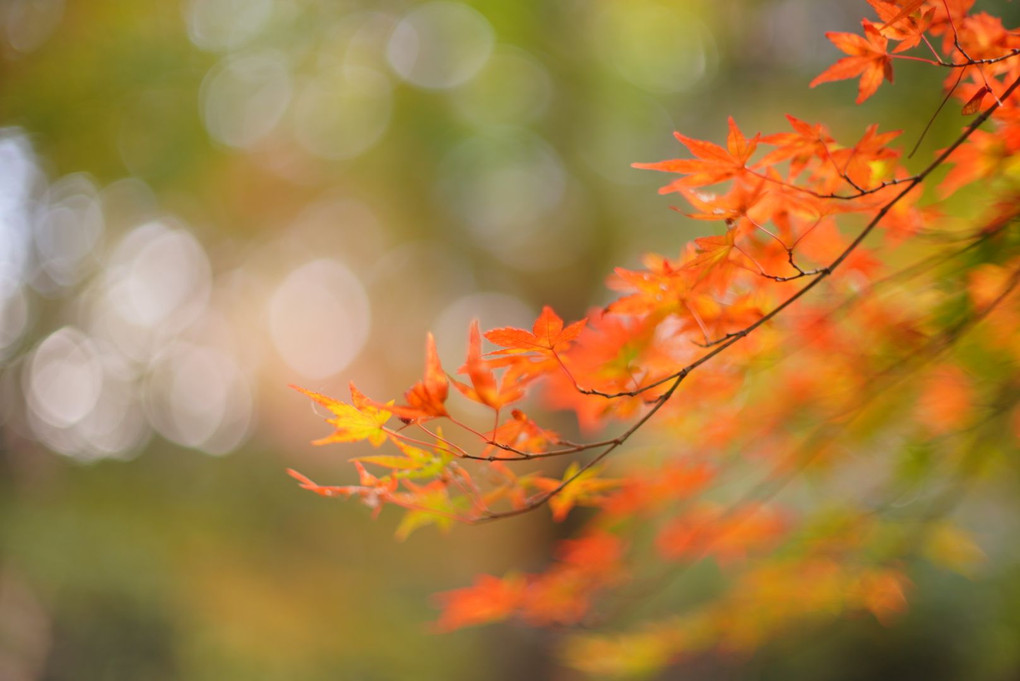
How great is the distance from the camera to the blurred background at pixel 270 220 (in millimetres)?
2268

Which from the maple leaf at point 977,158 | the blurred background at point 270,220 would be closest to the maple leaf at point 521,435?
the maple leaf at point 977,158

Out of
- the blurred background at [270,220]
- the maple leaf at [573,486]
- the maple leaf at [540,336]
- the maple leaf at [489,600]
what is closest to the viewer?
the maple leaf at [540,336]

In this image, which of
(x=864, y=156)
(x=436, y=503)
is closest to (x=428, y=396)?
(x=436, y=503)

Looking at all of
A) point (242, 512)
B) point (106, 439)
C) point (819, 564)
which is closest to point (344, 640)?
point (242, 512)

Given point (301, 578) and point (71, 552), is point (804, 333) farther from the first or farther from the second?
A: point (301, 578)

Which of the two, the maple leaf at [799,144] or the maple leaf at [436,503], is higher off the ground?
the maple leaf at [799,144]

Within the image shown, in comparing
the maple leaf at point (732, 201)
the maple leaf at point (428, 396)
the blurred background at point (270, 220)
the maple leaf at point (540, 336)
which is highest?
the blurred background at point (270, 220)

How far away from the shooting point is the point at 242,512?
136 inches

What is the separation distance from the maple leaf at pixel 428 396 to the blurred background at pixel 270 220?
1.79m

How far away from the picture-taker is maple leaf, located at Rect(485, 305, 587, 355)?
412 millimetres

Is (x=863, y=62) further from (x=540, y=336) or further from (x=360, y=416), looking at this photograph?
(x=360, y=416)

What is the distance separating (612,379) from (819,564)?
2.44 feet

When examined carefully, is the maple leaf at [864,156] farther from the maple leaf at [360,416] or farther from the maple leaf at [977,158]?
the maple leaf at [360,416]

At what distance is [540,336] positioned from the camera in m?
0.42
